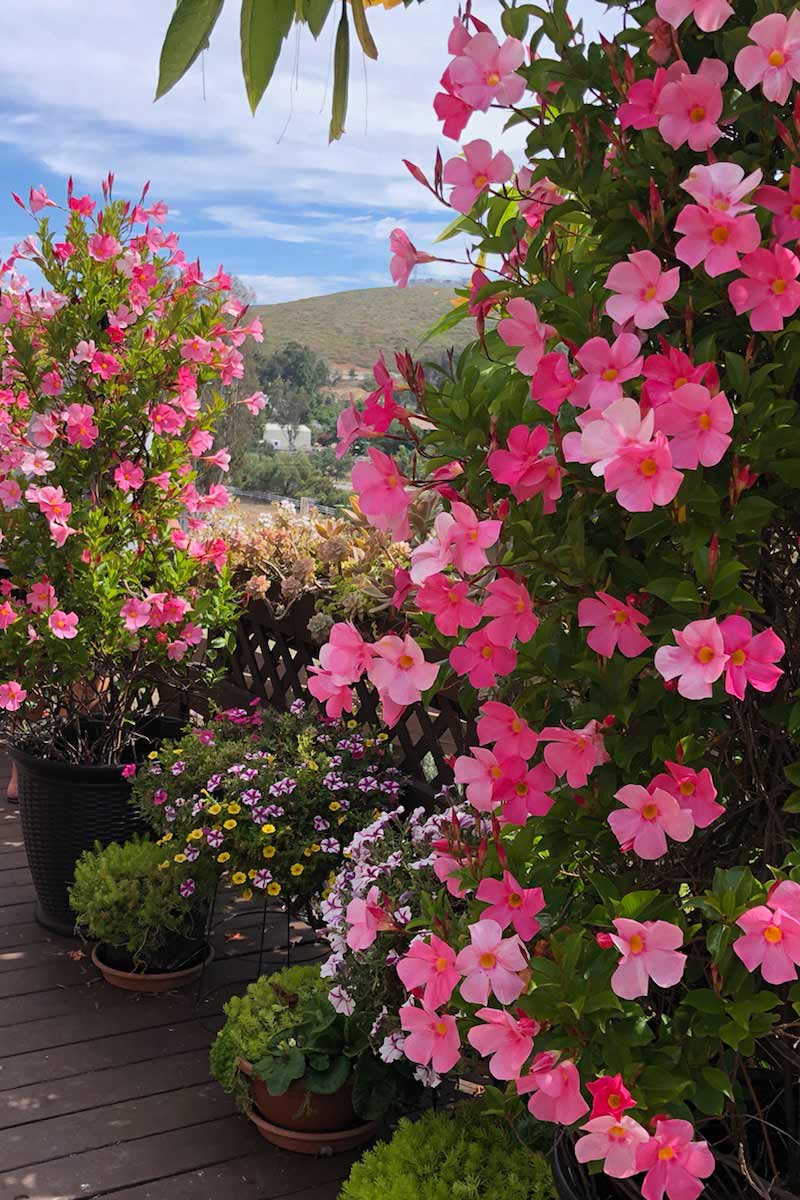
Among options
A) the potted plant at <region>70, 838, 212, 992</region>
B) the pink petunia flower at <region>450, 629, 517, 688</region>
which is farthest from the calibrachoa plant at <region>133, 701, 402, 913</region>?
the pink petunia flower at <region>450, 629, 517, 688</region>

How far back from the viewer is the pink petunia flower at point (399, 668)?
94 cm

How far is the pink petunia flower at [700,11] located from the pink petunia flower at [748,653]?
1.51 feet

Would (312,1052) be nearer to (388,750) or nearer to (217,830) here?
(217,830)

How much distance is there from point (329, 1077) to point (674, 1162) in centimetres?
143

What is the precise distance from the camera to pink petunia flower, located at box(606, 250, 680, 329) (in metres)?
0.85

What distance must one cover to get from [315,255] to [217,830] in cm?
8903

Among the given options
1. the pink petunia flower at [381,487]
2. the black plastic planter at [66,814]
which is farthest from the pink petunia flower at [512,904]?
the black plastic planter at [66,814]

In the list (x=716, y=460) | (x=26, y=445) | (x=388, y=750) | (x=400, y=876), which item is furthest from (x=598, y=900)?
(x=26, y=445)

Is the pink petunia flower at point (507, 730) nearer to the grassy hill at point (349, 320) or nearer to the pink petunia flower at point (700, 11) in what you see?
the pink petunia flower at point (700, 11)

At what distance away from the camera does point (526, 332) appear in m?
0.92

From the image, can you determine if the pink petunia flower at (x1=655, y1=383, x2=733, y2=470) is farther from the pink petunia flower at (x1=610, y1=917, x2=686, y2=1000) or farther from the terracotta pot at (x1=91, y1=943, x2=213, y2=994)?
the terracotta pot at (x1=91, y1=943, x2=213, y2=994)

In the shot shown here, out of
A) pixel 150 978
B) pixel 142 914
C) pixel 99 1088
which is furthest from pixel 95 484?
pixel 99 1088

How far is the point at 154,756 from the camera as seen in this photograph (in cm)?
310

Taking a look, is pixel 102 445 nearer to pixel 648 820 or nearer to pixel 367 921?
pixel 367 921
